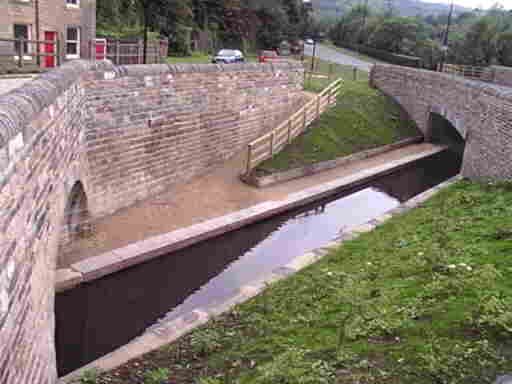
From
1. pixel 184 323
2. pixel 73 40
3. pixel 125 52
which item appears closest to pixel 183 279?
pixel 184 323

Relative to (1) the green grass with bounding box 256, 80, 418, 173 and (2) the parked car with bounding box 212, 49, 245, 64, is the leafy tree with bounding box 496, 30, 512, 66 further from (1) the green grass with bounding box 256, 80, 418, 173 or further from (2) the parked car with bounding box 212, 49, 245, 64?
(2) the parked car with bounding box 212, 49, 245, 64

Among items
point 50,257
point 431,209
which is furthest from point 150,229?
point 431,209

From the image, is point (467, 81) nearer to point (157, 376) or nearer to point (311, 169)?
point (311, 169)

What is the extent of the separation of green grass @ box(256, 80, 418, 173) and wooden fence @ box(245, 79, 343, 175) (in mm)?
239

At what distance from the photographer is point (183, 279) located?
440 inches

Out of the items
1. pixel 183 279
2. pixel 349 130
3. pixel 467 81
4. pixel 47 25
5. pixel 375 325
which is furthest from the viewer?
pixel 349 130

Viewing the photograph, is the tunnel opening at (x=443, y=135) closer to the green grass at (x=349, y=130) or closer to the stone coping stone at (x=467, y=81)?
the green grass at (x=349, y=130)

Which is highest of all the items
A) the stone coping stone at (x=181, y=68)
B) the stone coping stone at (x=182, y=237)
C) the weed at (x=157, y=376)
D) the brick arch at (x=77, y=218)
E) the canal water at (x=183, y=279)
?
the stone coping stone at (x=181, y=68)

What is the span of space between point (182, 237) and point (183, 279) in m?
1.35

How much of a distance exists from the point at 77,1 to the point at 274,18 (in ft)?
109

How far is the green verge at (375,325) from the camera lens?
5785mm

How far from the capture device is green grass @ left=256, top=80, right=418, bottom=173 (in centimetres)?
1919

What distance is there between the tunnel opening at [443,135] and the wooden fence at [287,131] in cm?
591

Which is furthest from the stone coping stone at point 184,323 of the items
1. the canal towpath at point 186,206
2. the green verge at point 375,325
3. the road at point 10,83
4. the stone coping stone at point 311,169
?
the road at point 10,83
